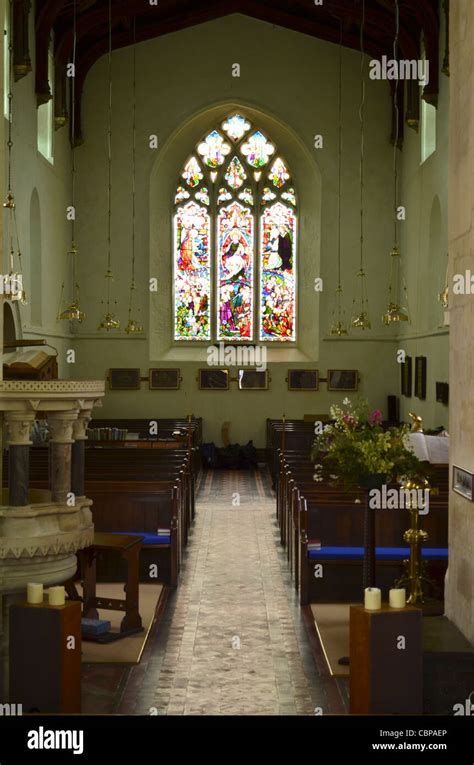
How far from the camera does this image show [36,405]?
600 cm

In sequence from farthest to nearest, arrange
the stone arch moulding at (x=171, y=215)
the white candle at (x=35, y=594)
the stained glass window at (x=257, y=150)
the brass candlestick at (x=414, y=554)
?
1. the stained glass window at (x=257, y=150)
2. the stone arch moulding at (x=171, y=215)
3. the brass candlestick at (x=414, y=554)
4. the white candle at (x=35, y=594)

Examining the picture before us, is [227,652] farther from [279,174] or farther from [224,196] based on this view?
[279,174]

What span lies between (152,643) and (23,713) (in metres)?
2.47

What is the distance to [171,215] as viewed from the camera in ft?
72.2

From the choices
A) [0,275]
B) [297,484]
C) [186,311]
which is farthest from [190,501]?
[186,311]

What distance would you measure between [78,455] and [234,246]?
15881 mm

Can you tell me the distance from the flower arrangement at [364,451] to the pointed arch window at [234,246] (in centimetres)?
1472

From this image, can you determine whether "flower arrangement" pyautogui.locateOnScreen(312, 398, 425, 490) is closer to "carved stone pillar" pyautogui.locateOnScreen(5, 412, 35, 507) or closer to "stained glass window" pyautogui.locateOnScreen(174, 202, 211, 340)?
"carved stone pillar" pyautogui.locateOnScreen(5, 412, 35, 507)

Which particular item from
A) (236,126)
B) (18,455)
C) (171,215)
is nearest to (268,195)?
(236,126)

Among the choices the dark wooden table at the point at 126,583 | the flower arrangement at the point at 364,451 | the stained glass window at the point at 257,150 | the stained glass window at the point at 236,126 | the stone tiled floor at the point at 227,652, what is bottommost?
the stone tiled floor at the point at 227,652

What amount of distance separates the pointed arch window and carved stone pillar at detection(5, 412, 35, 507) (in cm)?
1609

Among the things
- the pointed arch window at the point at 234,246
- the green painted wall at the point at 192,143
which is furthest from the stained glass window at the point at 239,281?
the green painted wall at the point at 192,143

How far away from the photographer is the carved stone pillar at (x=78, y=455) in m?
6.48

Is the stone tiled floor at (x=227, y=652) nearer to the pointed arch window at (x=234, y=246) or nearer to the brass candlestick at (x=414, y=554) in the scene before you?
the brass candlestick at (x=414, y=554)
